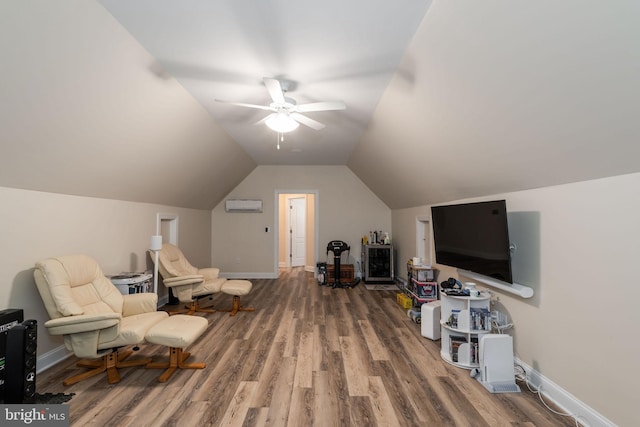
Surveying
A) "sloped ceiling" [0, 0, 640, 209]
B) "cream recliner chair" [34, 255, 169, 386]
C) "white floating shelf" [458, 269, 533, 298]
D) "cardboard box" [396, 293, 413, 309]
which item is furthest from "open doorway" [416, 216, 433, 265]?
"cream recliner chair" [34, 255, 169, 386]

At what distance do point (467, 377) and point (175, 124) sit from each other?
154 inches

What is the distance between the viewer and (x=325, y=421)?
6.89ft

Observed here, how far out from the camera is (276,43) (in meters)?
2.25

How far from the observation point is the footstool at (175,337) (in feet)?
8.57

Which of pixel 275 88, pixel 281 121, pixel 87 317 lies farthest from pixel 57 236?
pixel 275 88

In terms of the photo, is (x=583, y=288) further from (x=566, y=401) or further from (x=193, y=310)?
(x=193, y=310)

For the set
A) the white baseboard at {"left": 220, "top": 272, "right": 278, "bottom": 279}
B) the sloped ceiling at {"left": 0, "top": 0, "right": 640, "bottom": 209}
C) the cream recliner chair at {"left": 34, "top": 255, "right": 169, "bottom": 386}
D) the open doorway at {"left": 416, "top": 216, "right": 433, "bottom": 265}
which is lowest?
the white baseboard at {"left": 220, "top": 272, "right": 278, "bottom": 279}

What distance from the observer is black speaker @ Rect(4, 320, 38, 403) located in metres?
2.08

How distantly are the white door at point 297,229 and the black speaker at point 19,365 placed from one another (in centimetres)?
667

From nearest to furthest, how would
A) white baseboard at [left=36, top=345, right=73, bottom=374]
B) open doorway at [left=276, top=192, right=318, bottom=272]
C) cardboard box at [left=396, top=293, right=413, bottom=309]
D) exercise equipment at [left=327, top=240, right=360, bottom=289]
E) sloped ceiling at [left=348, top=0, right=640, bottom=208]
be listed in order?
sloped ceiling at [left=348, top=0, right=640, bottom=208] → white baseboard at [left=36, top=345, right=73, bottom=374] → cardboard box at [left=396, top=293, right=413, bottom=309] → exercise equipment at [left=327, top=240, right=360, bottom=289] → open doorway at [left=276, top=192, right=318, bottom=272]

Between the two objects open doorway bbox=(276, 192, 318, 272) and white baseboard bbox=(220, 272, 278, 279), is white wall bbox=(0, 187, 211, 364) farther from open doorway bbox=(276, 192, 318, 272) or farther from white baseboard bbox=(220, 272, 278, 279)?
open doorway bbox=(276, 192, 318, 272)

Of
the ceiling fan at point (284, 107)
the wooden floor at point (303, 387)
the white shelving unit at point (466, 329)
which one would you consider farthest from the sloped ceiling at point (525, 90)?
the wooden floor at point (303, 387)

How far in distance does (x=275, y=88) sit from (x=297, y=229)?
258 inches

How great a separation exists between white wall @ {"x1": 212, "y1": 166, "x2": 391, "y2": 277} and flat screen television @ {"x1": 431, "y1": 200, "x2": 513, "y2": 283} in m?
3.08
